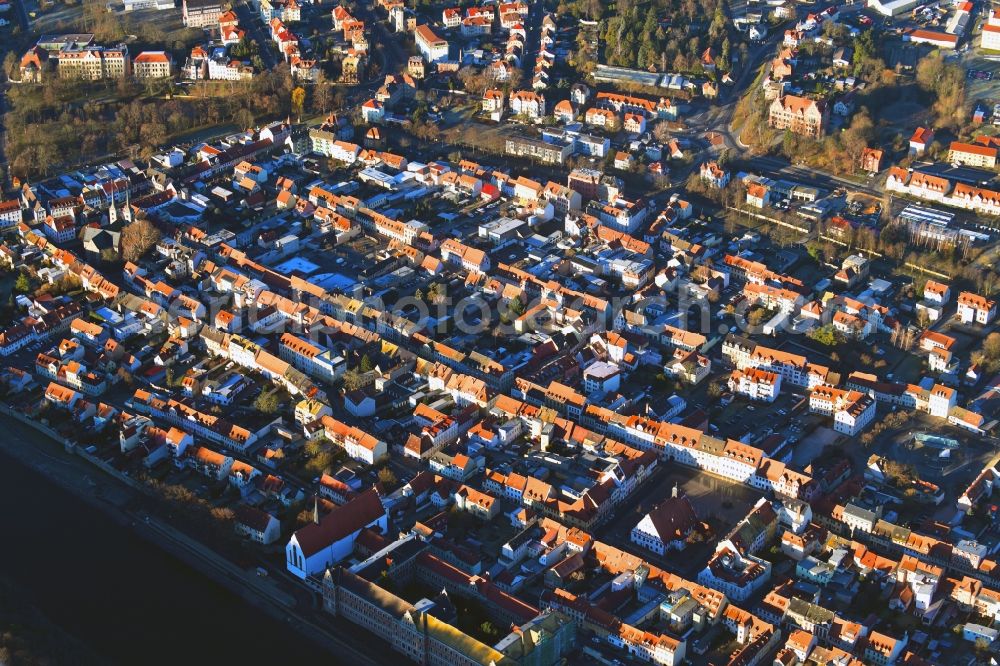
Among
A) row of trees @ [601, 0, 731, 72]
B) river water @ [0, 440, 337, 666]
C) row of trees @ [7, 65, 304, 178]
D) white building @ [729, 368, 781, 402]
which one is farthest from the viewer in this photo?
row of trees @ [601, 0, 731, 72]

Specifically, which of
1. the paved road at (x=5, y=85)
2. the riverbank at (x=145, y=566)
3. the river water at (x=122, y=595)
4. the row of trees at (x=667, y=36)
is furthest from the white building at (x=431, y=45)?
the river water at (x=122, y=595)

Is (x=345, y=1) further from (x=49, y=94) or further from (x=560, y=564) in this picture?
(x=560, y=564)

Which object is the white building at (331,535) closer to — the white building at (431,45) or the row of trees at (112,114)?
the row of trees at (112,114)

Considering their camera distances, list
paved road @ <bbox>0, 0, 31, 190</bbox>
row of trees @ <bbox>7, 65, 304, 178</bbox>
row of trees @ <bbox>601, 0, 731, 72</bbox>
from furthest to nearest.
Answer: row of trees @ <bbox>601, 0, 731, 72</bbox> → row of trees @ <bbox>7, 65, 304, 178</bbox> → paved road @ <bbox>0, 0, 31, 190</bbox>

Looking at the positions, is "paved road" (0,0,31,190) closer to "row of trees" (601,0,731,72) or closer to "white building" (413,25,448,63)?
"white building" (413,25,448,63)

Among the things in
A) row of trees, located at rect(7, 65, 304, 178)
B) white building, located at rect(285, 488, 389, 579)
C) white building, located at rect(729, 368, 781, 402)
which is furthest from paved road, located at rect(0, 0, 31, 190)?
white building, located at rect(729, 368, 781, 402)

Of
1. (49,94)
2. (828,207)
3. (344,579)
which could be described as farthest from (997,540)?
(49,94)
